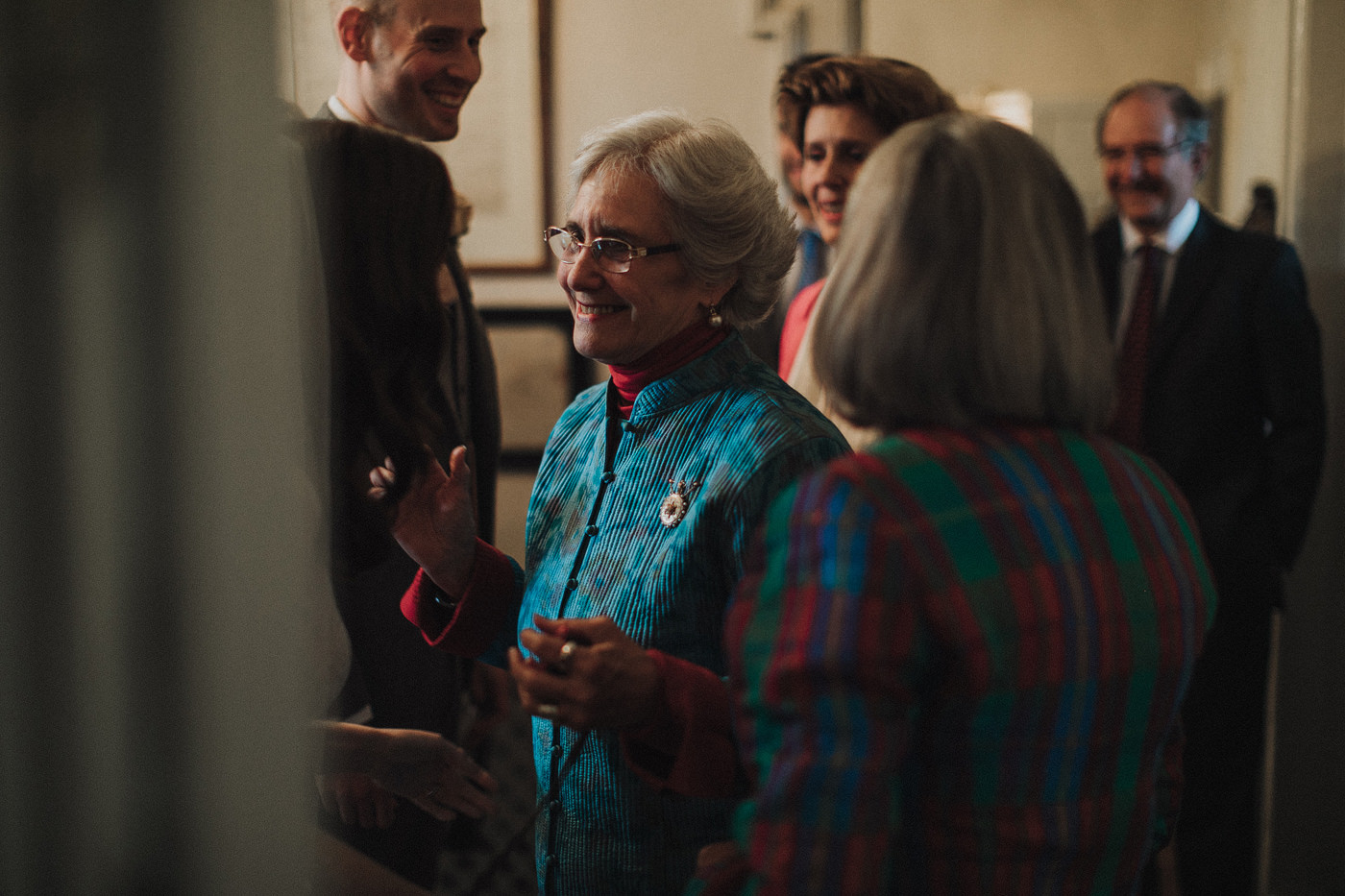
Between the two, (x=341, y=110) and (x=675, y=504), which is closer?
(x=675, y=504)

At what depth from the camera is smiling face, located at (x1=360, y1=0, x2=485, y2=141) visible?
1507 mm

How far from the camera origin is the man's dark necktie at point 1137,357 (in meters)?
2.68

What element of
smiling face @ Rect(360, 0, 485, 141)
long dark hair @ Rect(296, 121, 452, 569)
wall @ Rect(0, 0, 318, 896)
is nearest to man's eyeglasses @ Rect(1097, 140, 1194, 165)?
smiling face @ Rect(360, 0, 485, 141)

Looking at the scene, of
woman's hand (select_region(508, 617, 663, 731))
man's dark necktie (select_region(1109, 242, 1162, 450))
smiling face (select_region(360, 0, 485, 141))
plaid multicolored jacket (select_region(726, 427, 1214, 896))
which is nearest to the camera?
plaid multicolored jacket (select_region(726, 427, 1214, 896))

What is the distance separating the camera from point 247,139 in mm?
432

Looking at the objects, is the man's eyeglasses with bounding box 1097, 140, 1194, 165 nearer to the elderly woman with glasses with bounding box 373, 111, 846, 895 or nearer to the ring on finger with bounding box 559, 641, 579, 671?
the elderly woman with glasses with bounding box 373, 111, 846, 895

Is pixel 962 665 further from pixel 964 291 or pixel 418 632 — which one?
pixel 418 632

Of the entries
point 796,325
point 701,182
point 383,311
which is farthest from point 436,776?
point 796,325

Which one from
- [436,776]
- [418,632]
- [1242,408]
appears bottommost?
[436,776]

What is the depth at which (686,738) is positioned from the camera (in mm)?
1036

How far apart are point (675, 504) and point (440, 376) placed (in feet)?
1.62

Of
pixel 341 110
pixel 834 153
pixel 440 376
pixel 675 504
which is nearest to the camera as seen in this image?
pixel 675 504

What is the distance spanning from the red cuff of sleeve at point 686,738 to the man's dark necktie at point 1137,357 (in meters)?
1.93

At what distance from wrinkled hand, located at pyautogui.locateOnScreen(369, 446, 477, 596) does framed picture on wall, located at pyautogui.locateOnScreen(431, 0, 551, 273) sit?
7.48ft
